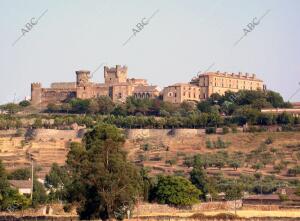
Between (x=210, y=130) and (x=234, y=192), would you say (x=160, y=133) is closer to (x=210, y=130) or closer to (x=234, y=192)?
(x=210, y=130)

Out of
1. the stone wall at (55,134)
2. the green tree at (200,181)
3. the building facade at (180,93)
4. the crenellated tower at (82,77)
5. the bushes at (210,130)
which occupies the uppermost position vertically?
the crenellated tower at (82,77)

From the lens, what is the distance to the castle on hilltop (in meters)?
125

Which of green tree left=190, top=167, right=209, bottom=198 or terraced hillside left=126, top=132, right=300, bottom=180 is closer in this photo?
green tree left=190, top=167, right=209, bottom=198

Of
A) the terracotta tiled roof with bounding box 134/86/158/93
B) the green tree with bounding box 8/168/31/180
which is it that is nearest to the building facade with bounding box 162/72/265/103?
the terracotta tiled roof with bounding box 134/86/158/93

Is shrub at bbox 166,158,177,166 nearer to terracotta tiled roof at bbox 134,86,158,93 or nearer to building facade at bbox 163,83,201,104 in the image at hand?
building facade at bbox 163,83,201,104

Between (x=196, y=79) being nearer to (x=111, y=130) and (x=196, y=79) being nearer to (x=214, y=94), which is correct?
(x=214, y=94)

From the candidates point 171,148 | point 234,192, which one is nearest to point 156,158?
point 171,148

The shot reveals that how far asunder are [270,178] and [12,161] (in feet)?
77.7

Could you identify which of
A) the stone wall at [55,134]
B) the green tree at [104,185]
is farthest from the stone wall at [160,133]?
the green tree at [104,185]

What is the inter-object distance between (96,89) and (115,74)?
6.43 m

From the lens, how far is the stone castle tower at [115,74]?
13550 centimetres

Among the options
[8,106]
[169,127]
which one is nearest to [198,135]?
[169,127]

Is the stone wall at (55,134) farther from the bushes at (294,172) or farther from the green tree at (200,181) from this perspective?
the green tree at (200,181)

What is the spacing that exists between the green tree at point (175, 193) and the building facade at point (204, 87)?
63.5 meters
